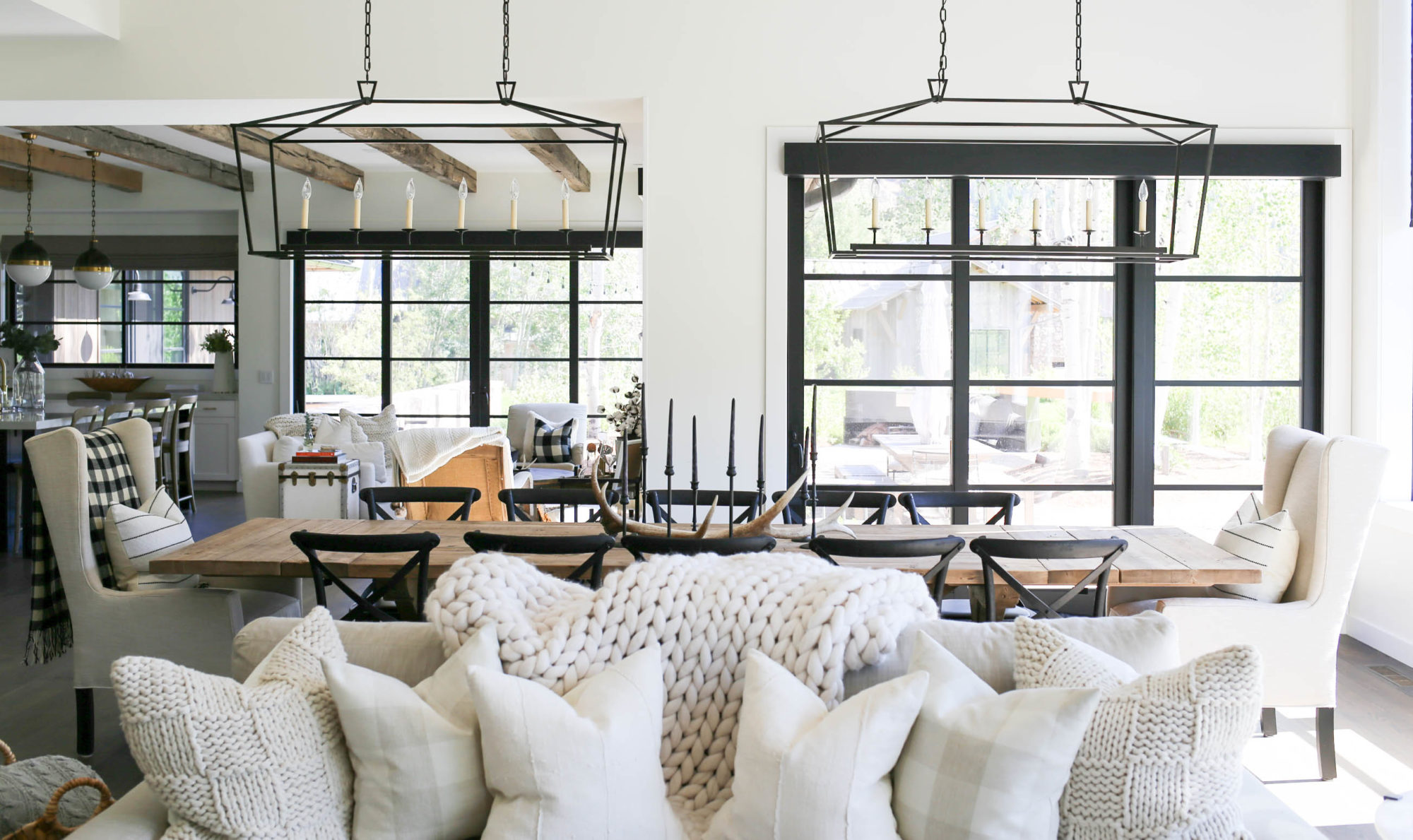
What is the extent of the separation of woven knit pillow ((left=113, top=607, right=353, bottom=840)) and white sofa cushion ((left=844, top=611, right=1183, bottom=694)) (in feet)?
3.15

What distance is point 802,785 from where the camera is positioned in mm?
1644

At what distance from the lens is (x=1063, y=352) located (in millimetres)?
4863

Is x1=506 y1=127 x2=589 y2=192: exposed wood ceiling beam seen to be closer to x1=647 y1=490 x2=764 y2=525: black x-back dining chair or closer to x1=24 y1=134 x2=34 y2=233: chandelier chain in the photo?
x1=647 y1=490 x2=764 y2=525: black x-back dining chair

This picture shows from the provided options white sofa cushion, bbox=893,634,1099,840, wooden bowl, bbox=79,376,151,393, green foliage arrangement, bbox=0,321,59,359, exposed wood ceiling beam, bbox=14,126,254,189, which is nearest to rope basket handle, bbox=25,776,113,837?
white sofa cushion, bbox=893,634,1099,840

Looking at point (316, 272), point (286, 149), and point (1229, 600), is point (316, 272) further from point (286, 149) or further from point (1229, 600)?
point (1229, 600)

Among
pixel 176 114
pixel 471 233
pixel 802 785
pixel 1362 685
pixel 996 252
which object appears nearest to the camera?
pixel 802 785

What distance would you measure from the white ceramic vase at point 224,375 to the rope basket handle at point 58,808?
329 inches

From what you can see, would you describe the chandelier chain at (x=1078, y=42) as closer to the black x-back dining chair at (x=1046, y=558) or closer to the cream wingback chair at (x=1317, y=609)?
the black x-back dining chair at (x=1046, y=558)

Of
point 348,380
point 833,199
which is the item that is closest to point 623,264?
point 348,380

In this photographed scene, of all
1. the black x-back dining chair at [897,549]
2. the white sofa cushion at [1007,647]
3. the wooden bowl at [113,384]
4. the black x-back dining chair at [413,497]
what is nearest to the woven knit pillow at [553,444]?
the black x-back dining chair at [413,497]

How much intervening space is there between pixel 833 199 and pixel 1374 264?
8.00 feet

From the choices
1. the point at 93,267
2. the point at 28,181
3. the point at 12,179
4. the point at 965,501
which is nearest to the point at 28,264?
the point at 93,267

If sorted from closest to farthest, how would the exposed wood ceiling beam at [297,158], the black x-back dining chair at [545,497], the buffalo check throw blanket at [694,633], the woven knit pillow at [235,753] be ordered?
1. the woven knit pillow at [235,753]
2. the buffalo check throw blanket at [694,633]
3. the black x-back dining chair at [545,497]
4. the exposed wood ceiling beam at [297,158]

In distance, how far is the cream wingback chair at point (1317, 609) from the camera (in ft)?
10.5
